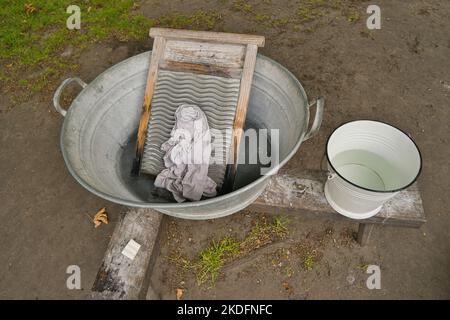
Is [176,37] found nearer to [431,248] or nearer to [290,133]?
[290,133]

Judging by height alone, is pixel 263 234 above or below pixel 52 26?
below

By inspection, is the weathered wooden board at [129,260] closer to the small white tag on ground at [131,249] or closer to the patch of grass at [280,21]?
the small white tag on ground at [131,249]

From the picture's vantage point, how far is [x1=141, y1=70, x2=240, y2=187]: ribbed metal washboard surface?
Answer: 2594mm

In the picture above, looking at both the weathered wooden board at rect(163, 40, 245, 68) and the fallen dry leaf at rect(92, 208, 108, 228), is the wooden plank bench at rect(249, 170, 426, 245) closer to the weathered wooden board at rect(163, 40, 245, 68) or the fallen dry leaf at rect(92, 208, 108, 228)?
the weathered wooden board at rect(163, 40, 245, 68)

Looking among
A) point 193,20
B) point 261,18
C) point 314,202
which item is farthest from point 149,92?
point 261,18

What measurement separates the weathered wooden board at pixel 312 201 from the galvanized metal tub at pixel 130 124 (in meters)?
0.13

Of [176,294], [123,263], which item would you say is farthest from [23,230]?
[176,294]

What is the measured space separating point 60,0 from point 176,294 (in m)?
4.50

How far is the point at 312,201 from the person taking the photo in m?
2.43

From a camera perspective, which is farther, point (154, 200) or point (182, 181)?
point (154, 200)

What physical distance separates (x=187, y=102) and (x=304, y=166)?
1284mm

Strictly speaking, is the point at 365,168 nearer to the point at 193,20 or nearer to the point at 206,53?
the point at 206,53

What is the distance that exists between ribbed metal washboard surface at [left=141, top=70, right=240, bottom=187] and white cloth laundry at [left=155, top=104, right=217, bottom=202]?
→ 0.37ft
